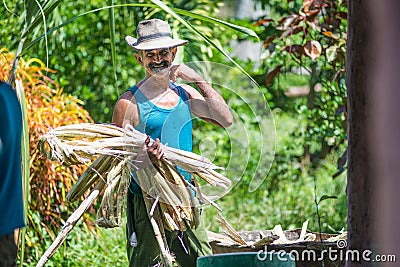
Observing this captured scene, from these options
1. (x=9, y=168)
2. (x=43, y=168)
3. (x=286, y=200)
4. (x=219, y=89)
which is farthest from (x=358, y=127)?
(x=286, y=200)

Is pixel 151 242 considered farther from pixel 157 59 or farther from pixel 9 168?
pixel 9 168

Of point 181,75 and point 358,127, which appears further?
point 181,75

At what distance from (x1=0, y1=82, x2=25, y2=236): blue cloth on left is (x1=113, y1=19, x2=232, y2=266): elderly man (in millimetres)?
1564

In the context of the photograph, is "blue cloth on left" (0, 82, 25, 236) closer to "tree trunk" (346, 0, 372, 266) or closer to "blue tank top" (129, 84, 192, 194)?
"tree trunk" (346, 0, 372, 266)

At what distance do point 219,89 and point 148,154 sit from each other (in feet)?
8.31

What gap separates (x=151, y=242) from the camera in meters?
5.18

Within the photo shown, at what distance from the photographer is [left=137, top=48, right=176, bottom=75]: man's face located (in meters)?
5.12

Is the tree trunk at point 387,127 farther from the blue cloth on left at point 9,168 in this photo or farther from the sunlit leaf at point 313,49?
the sunlit leaf at point 313,49

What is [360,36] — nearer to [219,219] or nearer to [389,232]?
[389,232]

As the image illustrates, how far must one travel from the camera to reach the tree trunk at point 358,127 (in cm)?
331

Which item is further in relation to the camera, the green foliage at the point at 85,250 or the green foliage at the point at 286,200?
the green foliage at the point at 286,200

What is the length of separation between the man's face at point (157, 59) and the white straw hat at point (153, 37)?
39mm

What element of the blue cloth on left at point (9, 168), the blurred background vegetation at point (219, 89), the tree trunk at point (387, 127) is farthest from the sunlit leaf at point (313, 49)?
the tree trunk at point (387, 127)

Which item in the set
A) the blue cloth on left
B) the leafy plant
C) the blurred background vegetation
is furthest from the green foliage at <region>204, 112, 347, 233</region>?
the blue cloth on left
